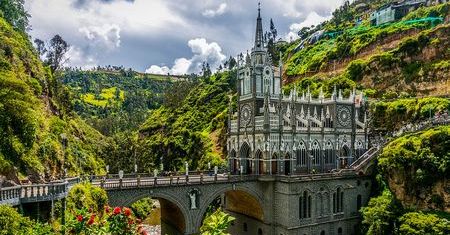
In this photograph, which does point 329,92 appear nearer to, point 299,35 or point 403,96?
point 403,96

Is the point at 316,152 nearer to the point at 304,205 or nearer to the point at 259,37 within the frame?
the point at 304,205

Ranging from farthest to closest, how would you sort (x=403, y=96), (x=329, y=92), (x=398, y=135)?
1. (x=329, y=92)
2. (x=403, y=96)
3. (x=398, y=135)

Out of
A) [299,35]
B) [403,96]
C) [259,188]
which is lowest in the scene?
[259,188]

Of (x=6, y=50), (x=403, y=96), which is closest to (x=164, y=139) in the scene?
(x=403, y=96)

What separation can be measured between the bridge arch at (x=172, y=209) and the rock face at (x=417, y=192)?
23.8m

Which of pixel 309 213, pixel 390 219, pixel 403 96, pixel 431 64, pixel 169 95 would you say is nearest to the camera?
pixel 390 219

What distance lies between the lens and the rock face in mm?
40406

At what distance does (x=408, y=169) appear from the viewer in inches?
1715

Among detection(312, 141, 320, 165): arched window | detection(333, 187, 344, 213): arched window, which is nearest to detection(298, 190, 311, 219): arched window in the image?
detection(333, 187, 344, 213): arched window

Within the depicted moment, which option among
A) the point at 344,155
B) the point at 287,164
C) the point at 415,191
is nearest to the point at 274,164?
the point at 287,164

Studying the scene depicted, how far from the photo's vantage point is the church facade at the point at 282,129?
151 ft

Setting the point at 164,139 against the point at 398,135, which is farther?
the point at 164,139

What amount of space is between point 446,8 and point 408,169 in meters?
68.0

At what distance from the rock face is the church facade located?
8.30 m
